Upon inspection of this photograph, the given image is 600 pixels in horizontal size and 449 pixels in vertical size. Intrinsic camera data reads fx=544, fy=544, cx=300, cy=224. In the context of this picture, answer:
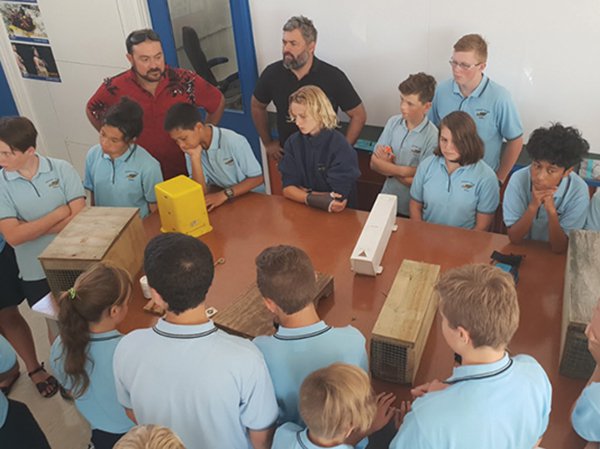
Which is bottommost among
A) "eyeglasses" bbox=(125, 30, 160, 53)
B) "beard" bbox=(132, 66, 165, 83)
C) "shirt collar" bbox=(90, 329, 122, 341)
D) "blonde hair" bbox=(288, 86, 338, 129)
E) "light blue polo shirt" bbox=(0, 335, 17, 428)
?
"light blue polo shirt" bbox=(0, 335, 17, 428)

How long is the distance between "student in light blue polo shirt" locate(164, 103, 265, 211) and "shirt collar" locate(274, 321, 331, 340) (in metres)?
1.34

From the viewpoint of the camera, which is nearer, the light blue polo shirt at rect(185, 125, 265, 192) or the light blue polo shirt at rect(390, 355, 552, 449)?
the light blue polo shirt at rect(390, 355, 552, 449)

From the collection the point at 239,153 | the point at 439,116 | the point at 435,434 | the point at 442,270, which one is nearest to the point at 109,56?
the point at 239,153

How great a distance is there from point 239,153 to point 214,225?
0.44 m

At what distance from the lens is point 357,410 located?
138 centimetres

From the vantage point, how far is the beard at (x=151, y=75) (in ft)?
10.9

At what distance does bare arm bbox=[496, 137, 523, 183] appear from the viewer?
319cm

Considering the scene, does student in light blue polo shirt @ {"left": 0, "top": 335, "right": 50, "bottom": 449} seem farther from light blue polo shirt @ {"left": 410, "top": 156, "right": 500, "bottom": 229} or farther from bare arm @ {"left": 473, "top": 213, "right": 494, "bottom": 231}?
bare arm @ {"left": 473, "top": 213, "right": 494, "bottom": 231}

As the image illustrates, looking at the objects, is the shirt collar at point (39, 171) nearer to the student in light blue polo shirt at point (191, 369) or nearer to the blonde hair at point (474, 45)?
the student in light blue polo shirt at point (191, 369)

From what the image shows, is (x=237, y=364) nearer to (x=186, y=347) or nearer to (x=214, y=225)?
(x=186, y=347)

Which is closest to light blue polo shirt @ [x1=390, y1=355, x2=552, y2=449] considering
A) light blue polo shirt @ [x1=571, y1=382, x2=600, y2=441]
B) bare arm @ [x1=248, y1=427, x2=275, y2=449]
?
light blue polo shirt @ [x1=571, y1=382, x2=600, y2=441]

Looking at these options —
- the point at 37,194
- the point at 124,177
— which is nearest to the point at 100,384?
the point at 37,194

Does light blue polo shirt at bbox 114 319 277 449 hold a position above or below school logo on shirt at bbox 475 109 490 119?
below

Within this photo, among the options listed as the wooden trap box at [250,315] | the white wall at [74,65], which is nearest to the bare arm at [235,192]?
the wooden trap box at [250,315]
